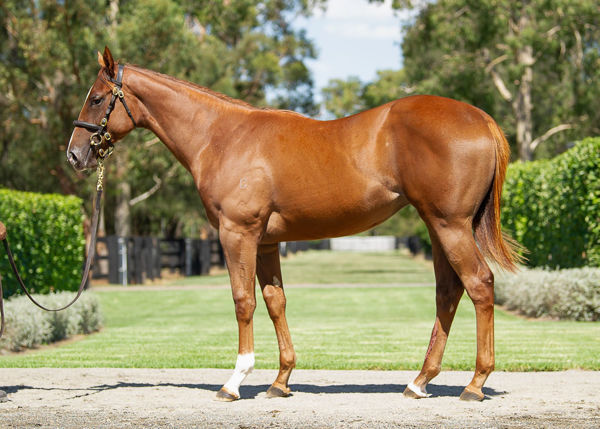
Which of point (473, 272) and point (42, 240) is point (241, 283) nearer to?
point (473, 272)

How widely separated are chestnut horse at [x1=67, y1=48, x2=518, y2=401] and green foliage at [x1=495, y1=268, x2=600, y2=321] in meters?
7.63

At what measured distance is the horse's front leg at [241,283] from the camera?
631 cm

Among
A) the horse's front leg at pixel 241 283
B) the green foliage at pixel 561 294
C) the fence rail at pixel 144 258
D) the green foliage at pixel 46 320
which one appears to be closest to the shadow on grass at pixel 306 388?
the horse's front leg at pixel 241 283

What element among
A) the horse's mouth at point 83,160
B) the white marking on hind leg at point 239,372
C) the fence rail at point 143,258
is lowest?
the white marking on hind leg at point 239,372

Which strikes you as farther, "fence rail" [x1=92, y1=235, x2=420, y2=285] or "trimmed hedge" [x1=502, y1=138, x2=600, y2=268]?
"fence rail" [x1=92, y1=235, x2=420, y2=285]

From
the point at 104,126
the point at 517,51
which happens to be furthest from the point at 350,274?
the point at 104,126

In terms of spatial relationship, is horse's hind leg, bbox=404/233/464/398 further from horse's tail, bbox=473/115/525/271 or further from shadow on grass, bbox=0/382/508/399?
horse's tail, bbox=473/115/525/271

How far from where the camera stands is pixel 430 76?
32688 millimetres

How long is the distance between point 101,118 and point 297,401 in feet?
10.2

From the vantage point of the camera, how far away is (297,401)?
6.23 metres

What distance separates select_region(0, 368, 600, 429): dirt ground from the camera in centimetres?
534

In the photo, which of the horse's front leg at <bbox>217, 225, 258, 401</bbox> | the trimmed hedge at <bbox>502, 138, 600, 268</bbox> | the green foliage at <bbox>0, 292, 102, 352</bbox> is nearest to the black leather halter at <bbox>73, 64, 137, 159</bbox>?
the horse's front leg at <bbox>217, 225, 258, 401</bbox>

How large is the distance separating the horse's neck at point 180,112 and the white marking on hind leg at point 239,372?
181 cm

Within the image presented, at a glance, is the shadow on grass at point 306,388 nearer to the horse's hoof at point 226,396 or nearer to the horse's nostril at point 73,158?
the horse's hoof at point 226,396
